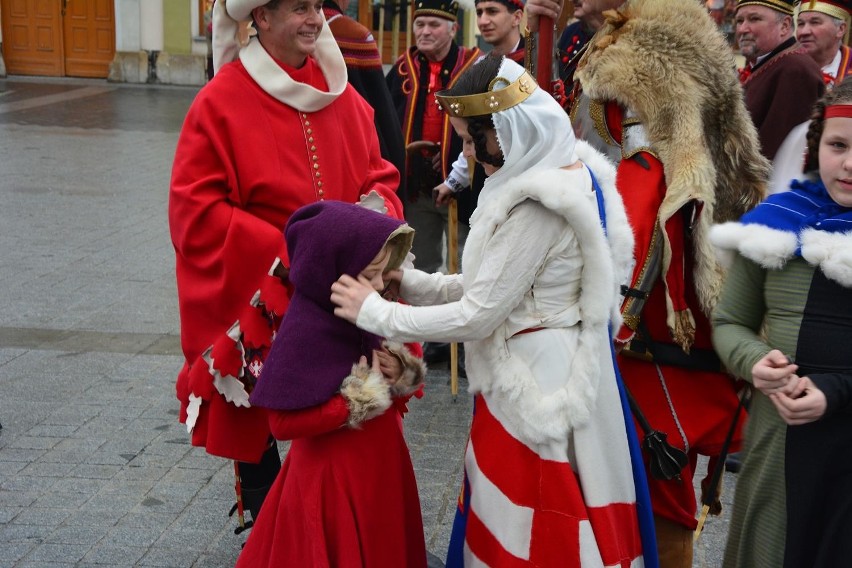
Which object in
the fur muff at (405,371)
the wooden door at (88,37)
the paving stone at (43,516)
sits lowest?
the wooden door at (88,37)

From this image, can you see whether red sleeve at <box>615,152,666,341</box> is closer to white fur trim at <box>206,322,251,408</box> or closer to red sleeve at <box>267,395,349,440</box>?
red sleeve at <box>267,395,349,440</box>

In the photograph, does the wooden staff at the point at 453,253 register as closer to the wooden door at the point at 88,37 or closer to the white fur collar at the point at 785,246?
the white fur collar at the point at 785,246

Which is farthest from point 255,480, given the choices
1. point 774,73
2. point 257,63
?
point 774,73

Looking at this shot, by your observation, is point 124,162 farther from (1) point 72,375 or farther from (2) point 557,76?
(2) point 557,76

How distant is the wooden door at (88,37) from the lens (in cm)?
2112

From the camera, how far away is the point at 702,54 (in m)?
3.19

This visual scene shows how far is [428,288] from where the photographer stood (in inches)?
116

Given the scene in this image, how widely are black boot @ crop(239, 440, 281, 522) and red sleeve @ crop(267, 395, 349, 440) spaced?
98cm

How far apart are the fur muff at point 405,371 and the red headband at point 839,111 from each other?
1.25 metres

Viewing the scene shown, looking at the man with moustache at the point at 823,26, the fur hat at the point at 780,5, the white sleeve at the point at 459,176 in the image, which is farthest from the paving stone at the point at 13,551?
the man with moustache at the point at 823,26

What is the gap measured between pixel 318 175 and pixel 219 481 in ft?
4.87

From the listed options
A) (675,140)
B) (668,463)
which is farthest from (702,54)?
(668,463)

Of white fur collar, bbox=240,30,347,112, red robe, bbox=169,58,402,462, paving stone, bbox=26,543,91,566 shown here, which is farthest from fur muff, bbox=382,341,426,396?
paving stone, bbox=26,543,91,566

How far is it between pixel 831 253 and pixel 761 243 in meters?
0.17
